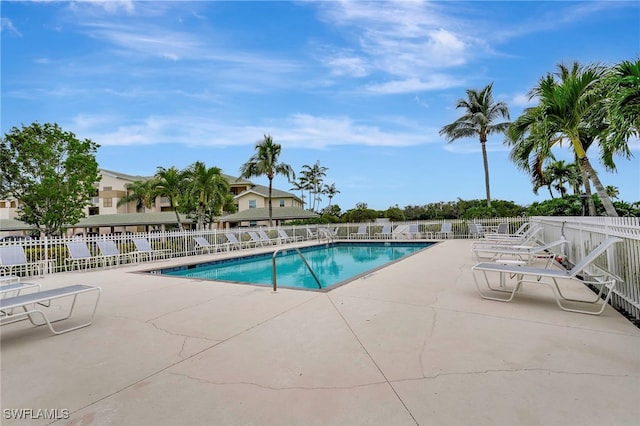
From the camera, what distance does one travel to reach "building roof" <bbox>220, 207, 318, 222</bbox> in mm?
33469

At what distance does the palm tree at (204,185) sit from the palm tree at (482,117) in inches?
742

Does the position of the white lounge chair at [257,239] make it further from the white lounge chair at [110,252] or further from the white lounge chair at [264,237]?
the white lounge chair at [110,252]

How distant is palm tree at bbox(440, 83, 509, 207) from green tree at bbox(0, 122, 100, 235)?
25354mm

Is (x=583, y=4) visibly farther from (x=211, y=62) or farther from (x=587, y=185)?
(x=211, y=62)

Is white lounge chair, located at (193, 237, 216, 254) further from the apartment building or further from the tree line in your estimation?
the apartment building

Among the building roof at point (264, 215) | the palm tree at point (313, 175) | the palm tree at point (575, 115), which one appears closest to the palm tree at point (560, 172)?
the palm tree at point (575, 115)

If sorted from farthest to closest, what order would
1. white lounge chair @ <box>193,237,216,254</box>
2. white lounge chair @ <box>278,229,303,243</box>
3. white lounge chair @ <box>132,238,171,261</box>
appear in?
white lounge chair @ <box>278,229,303,243</box>, white lounge chair @ <box>193,237,216,254</box>, white lounge chair @ <box>132,238,171,261</box>

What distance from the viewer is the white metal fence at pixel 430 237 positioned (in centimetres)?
405

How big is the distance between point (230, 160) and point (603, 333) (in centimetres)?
3091

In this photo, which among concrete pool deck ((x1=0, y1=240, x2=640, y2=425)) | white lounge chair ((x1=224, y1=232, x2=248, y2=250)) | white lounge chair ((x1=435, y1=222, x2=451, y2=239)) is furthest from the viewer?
white lounge chair ((x1=435, y1=222, x2=451, y2=239))

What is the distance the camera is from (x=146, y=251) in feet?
37.4

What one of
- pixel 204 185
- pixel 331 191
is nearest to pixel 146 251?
pixel 204 185

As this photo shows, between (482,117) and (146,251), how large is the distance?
2330 centimetres

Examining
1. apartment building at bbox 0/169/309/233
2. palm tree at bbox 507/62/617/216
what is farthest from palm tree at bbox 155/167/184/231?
palm tree at bbox 507/62/617/216
